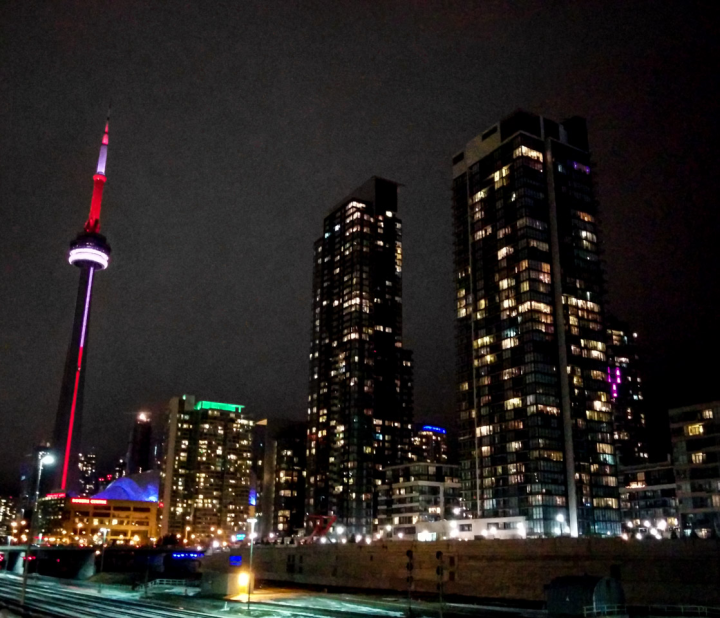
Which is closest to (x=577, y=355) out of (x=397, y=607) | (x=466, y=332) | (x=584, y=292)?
(x=584, y=292)


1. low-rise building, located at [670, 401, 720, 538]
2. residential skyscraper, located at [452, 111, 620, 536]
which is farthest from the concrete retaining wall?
low-rise building, located at [670, 401, 720, 538]

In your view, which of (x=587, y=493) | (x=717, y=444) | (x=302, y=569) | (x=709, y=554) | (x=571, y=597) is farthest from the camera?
(x=587, y=493)

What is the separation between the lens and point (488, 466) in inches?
7018

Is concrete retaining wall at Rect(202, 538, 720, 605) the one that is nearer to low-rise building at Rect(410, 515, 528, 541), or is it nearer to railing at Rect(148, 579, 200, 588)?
railing at Rect(148, 579, 200, 588)

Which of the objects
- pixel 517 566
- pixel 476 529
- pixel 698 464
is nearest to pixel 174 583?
pixel 517 566

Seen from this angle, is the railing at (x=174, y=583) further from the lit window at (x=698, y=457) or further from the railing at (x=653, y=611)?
the lit window at (x=698, y=457)

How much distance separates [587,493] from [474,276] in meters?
60.4

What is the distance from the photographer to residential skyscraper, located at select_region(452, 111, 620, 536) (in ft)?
560

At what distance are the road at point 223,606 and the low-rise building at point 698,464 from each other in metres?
73.3

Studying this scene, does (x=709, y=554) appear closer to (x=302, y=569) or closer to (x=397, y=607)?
(x=397, y=607)

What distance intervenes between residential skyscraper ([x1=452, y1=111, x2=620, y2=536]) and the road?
7499cm

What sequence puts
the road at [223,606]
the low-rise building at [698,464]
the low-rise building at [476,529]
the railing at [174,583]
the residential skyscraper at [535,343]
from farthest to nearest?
the residential skyscraper at [535,343]
the low-rise building at [476,529]
the low-rise building at [698,464]
the railing at [174,583]
the road at [223,606]

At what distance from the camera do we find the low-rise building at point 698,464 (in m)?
143

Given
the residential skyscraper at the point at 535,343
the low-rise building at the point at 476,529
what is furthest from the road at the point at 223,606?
the residential skyscraper at the point at 535,343
